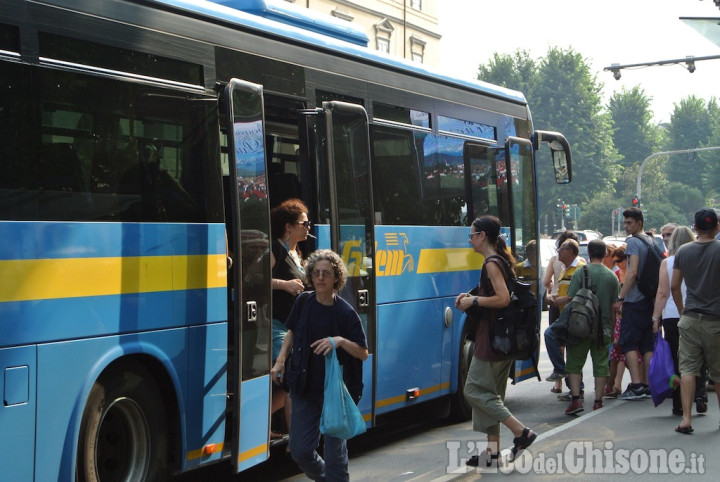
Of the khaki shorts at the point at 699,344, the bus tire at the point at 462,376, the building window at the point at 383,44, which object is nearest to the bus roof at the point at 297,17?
the bus tire at the point at 462,376

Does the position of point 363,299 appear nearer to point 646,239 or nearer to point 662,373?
point 662,373

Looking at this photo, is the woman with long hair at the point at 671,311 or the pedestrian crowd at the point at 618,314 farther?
the woman with long hair at the point at 671,311

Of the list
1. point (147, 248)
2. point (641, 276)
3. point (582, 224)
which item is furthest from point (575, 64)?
point (147, 248)

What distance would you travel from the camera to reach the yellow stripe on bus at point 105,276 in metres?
5.15

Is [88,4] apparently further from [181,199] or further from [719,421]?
[719,421]

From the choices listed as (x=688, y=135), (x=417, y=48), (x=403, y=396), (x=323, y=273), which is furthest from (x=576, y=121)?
(x=323, y=273)

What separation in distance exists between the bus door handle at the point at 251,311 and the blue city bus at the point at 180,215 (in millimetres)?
14

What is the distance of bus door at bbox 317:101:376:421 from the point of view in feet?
26.0

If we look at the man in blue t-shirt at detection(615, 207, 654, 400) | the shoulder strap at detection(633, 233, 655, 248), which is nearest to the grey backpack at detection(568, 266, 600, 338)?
the man in blue t-shirt at detection(615, 207, 654, 400)

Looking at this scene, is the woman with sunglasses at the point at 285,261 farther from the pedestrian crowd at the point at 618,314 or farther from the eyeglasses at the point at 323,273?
the eyeglasses at the point at 323,273

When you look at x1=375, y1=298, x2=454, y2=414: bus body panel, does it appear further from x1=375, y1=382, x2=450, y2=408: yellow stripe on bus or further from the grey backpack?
the grey backpack

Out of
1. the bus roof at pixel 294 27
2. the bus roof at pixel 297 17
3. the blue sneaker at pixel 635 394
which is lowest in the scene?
the blue sneaker at pixel 635 394

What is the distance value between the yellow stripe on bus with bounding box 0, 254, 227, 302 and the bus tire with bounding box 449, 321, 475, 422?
4015mm

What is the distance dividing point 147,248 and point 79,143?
0.75 metres
